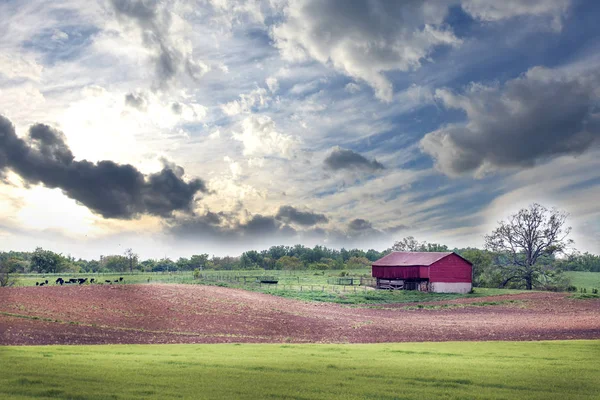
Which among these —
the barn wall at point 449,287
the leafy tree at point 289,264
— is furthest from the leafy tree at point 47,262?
the barn wall at point 449,287

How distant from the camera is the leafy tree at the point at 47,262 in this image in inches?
4990

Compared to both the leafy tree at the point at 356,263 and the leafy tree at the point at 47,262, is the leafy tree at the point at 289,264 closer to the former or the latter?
the leafy tree at the point at 356,263

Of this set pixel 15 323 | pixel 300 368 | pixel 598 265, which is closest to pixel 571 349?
pixel 300 368

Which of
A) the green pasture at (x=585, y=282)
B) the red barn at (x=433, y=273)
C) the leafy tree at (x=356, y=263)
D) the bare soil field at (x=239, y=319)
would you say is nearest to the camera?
the bare soil field at (x=239, y=319)

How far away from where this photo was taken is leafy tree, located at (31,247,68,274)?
416 feet

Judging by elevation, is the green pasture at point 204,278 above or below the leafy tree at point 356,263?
below

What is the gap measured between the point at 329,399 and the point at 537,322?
32.6 meters

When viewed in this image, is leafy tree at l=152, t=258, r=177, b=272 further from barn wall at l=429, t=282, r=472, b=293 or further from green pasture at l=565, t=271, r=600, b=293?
green pasture at l=565, t=271, r=600, b=293

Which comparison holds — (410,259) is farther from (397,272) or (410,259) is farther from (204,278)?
(204,278)

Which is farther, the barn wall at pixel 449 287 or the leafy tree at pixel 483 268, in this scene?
the leafy tree at pixel 483 268

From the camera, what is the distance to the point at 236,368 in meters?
15.4

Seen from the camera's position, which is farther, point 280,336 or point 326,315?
point 326,315

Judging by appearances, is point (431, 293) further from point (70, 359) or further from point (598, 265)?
point (598, 265)

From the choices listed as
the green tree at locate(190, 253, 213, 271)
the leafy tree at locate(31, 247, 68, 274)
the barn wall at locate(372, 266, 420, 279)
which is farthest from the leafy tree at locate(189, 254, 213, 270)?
the barn wall at locate(372, 266, 420, 279)
